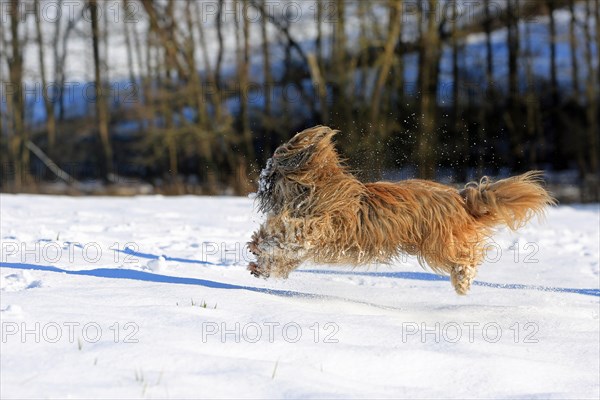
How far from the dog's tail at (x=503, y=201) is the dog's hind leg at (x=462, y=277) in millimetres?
381

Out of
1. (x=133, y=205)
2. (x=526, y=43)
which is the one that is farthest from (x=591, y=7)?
(x=133, y=205)

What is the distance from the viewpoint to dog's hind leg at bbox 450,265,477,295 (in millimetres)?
5505

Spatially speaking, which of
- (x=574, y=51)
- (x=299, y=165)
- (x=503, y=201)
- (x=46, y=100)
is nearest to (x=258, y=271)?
(x=299, y=165)

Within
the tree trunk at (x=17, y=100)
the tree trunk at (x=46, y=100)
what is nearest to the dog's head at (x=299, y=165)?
the tree trunk at (x=17, y=100)

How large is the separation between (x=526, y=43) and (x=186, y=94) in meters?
12.1

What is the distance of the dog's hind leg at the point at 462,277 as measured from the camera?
5505mm

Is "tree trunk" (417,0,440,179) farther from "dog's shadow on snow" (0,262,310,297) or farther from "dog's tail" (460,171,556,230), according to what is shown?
"dog's shadow on snow" (0,262,310,297)

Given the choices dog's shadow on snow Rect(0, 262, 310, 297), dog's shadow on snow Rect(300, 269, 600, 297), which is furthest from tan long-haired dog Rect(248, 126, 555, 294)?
dog's shadow on snow Rect(300, 269, 600, 297)

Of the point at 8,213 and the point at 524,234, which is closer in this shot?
the point at 8,213

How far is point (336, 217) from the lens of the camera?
510 cm

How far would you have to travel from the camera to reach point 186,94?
22375 mm

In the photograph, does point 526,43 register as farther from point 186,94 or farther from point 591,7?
point 186,94

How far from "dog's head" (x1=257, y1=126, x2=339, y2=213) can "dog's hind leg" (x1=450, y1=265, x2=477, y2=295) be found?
119cm

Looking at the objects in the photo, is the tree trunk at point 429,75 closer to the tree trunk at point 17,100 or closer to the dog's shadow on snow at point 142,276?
the tree trunk at point 17,100
